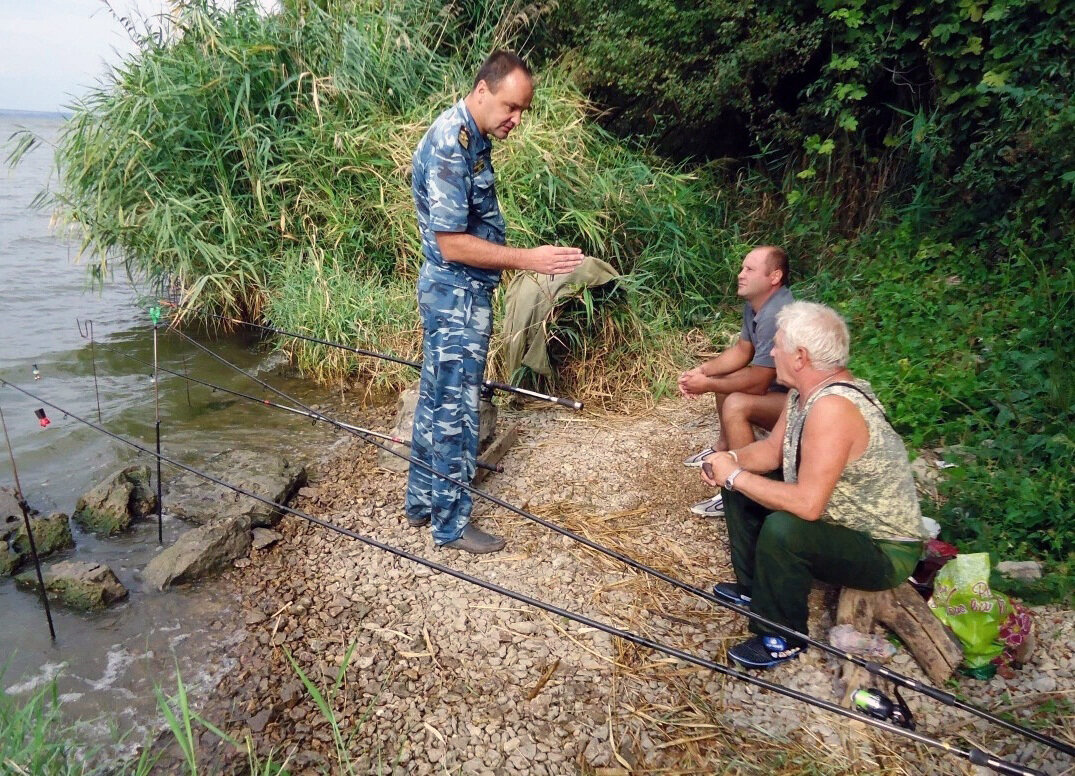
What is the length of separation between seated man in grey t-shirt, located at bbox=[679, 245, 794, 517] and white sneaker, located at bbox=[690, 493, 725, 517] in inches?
0.6

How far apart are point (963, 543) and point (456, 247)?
2448 mm

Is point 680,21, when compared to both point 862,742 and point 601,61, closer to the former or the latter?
point 601,61

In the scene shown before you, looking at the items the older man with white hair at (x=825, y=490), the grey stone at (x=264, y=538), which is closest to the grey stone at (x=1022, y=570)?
the older man with white hair at (x=825, y=490)

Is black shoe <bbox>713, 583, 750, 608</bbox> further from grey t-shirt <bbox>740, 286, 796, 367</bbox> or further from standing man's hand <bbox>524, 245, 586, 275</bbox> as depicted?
standing man's hand <bbox>524, 245, 586, 275</bbox>

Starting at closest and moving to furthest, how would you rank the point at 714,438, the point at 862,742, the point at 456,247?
A: the point at 862,742
the point at 456,247
the point at 714,438

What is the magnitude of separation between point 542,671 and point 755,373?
65.8 inches

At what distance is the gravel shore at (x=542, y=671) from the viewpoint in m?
2.30

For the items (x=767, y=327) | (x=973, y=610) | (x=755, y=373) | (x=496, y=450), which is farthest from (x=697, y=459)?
(x=973, y=610)

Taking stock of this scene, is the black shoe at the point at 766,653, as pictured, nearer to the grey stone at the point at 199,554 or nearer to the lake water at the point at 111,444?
the lake water at the point at 111,444

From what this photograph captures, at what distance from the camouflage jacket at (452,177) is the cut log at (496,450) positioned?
130 cm

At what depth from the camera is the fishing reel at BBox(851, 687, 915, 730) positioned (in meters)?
2.29

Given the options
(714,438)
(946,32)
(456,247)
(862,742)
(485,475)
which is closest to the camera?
(862,742)

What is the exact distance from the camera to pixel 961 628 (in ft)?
8.31

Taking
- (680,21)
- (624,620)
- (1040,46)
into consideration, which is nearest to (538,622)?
(624,620)
